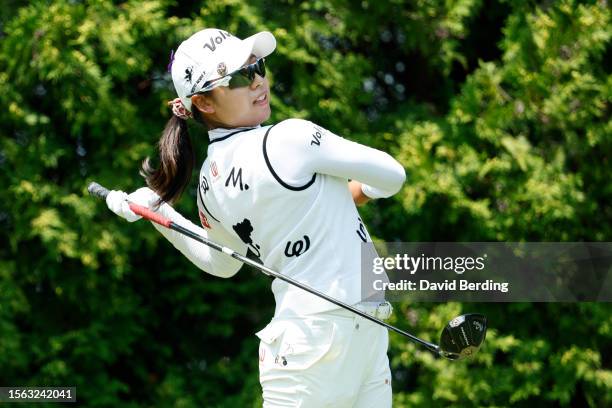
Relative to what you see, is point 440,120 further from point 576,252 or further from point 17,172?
point 17,172

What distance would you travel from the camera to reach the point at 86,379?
557 cm

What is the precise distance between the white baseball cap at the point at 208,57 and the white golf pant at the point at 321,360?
72 cm

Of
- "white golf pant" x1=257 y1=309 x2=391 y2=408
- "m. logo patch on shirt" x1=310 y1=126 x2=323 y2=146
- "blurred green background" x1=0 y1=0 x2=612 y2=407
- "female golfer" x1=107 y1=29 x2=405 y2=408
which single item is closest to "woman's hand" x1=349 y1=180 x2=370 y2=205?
"female golfer" x1=107 y1=29 x2=405 y2=408

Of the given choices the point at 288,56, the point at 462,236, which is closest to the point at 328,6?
the point at 288,56

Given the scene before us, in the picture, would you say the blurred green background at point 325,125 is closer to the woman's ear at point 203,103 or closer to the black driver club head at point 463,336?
the black driver club head at point 463,336

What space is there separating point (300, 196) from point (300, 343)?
400 millimetres

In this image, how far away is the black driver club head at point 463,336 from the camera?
308 cm

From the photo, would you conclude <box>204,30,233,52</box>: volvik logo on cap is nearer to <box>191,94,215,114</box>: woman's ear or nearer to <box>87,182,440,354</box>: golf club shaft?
<box>191,94,215,114</box>: woman's ear

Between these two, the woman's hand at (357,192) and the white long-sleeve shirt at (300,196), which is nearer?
the white long-sleeve shirt at (300,196)

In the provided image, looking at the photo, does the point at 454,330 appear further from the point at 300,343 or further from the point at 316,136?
the point at 316,136

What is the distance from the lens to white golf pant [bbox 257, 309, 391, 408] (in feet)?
9.20

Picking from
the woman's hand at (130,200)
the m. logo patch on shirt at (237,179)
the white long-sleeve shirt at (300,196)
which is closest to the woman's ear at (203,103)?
the white long-sleeve shirt at (300,196)

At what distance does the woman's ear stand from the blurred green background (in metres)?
2.33

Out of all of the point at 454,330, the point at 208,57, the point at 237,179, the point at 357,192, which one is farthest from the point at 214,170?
the point at 454,330
